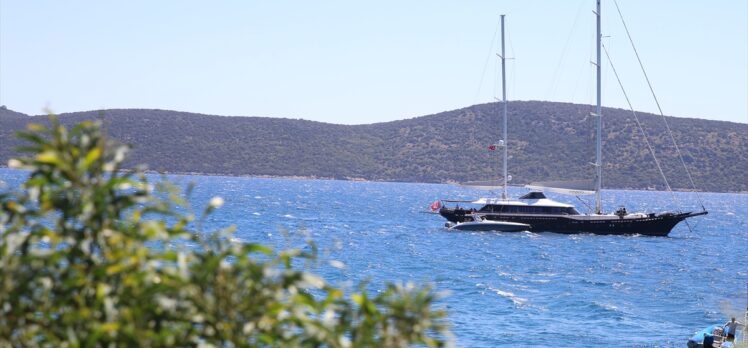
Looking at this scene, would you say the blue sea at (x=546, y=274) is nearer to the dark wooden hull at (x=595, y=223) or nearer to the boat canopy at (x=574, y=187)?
the dark wooden hull at (x=595, y=223)

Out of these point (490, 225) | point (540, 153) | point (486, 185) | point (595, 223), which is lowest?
point (490, 225)

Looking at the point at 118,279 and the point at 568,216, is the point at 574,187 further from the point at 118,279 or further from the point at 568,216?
the point at 118,279

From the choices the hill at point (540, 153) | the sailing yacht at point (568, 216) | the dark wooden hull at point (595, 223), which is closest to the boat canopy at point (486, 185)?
the sailing yacht at point (568, 216)

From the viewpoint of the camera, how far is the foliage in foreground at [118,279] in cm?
400

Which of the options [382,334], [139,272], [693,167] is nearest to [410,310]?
[382,334]

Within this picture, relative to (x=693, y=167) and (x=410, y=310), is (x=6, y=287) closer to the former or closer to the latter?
(x=410, y=310)

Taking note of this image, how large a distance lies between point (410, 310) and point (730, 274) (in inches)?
1985

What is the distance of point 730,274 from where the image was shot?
2037 inches

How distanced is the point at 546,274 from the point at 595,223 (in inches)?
804

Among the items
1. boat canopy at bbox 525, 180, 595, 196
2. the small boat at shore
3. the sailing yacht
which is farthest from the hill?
the sailing yacht

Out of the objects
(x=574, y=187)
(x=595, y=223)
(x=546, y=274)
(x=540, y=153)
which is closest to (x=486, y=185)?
(x=574, y=187)

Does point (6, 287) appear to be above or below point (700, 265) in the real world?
above

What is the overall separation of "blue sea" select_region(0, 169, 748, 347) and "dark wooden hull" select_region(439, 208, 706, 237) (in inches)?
26.6

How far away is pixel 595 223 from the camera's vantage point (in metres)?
66.2
